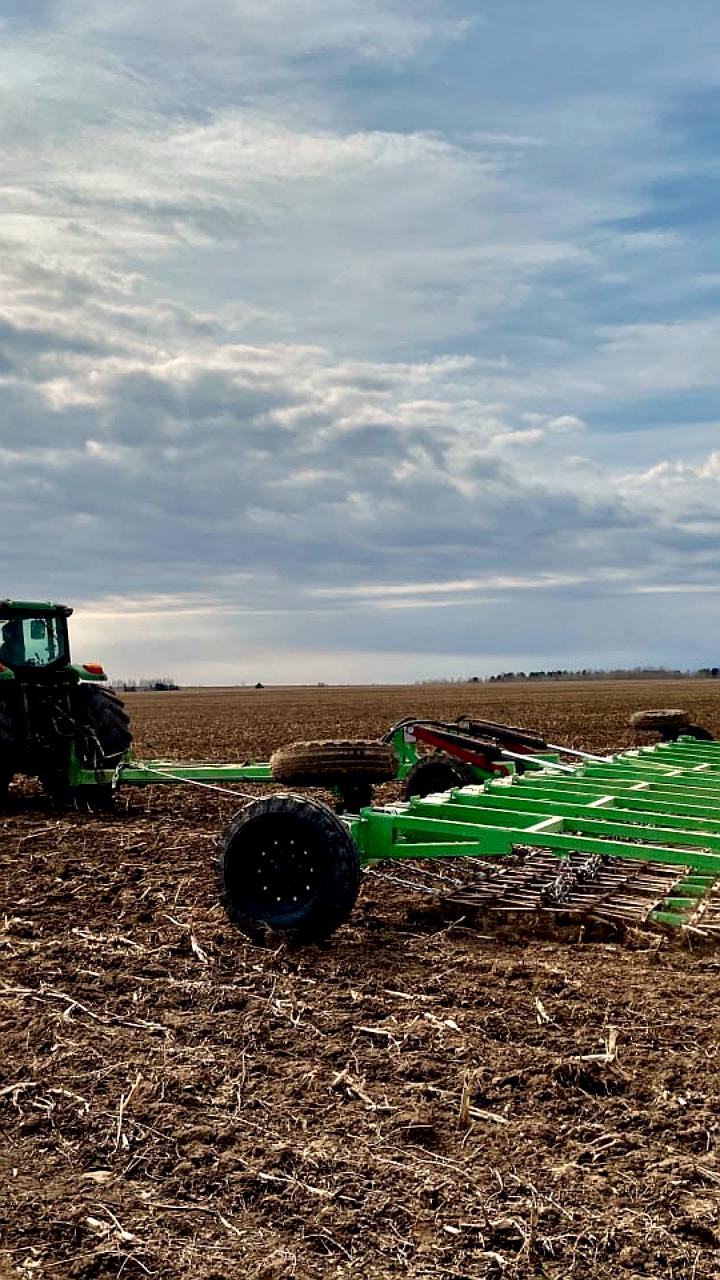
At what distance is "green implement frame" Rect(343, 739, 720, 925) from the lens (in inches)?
244

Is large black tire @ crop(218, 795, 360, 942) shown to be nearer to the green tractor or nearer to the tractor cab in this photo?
the green tractor

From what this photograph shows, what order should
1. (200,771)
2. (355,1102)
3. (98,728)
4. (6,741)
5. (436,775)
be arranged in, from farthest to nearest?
(98,728) → (6,741) → (436,775) → (200,771) → (355,1102)

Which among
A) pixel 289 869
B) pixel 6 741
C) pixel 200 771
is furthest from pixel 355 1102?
pixel 6 741

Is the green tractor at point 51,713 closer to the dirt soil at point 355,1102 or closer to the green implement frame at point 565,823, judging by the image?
the dirt soil at point 355,1102

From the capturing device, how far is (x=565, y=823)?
6777 millimetres

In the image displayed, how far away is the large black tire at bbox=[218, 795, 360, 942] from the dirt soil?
164 millimetres

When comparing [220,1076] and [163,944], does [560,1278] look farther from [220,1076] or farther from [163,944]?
[163,944]

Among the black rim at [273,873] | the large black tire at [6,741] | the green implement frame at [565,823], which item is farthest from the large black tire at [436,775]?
the black rim at [273,873]

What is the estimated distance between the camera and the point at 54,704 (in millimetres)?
12320

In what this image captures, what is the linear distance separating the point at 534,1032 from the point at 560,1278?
175cm

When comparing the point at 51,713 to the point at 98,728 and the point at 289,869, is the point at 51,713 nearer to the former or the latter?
the point at 98,728

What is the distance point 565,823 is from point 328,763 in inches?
65.8

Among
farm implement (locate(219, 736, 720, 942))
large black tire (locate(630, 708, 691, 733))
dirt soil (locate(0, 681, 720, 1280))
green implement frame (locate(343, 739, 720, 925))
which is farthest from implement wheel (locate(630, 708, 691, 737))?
dirt soil (locate(0, 681, 720, 1280))

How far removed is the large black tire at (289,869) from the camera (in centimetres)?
612
